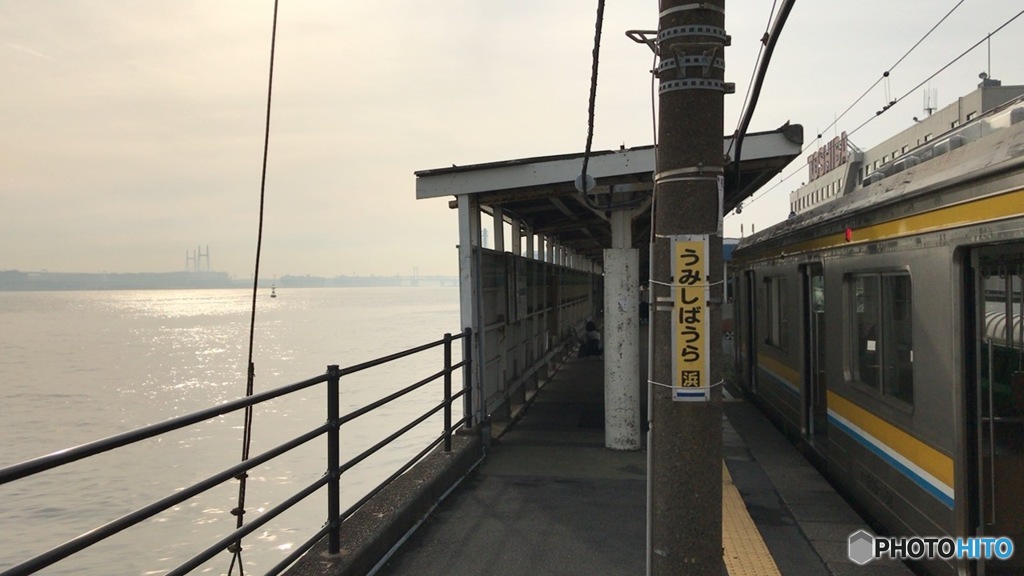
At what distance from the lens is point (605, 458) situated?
305 inches

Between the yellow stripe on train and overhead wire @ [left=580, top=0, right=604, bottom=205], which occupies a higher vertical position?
overhead wire @ [left=580, top=0, right=604, bottom=205]

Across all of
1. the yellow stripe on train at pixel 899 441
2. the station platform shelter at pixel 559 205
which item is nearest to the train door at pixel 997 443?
the yellow stripe on train at pixel 899 441

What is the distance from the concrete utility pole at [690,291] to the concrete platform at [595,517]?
203 cm

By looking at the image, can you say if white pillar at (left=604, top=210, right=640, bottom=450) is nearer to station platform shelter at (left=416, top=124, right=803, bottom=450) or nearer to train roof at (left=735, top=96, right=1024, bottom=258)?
station platform shelter at (left=416, top=124, right=803, bottom=450)

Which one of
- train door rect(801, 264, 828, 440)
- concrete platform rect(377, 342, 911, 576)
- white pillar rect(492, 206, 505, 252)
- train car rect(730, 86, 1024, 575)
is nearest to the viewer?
train car rect(730, 86, 1024, 575)

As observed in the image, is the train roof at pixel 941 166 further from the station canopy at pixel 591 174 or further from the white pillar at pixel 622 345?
the white pillar at pixel 622 345

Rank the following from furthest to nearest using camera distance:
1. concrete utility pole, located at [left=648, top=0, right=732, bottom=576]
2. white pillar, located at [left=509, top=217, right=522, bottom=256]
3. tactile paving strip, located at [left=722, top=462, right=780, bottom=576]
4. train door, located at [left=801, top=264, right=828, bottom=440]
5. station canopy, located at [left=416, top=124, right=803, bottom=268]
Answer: white pillar, located at [left=509, top=217, right=522, bottom=256] < train door, located at [left=801, top=264, right=828, bottom=440] < station canopy, located at [left=416, top=124, right=803, bottom=268] < tactile paving strip, located at [left=722, top=462, right=780, bottom=576] < concrete utility pole, located at [left=648, top=0, right=732, bottom=576]

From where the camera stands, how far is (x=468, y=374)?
7.64 m

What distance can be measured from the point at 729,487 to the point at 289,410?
1946 centimetres

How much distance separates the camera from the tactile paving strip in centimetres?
473

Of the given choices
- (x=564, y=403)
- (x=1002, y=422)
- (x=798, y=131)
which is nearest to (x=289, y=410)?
(x=564, y=403)

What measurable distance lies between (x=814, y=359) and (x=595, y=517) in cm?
333

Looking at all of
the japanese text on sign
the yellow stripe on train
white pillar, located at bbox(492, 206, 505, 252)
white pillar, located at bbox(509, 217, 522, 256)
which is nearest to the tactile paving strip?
the yellow stripe on train

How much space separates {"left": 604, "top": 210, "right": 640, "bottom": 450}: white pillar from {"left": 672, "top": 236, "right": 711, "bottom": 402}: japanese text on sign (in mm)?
5172
